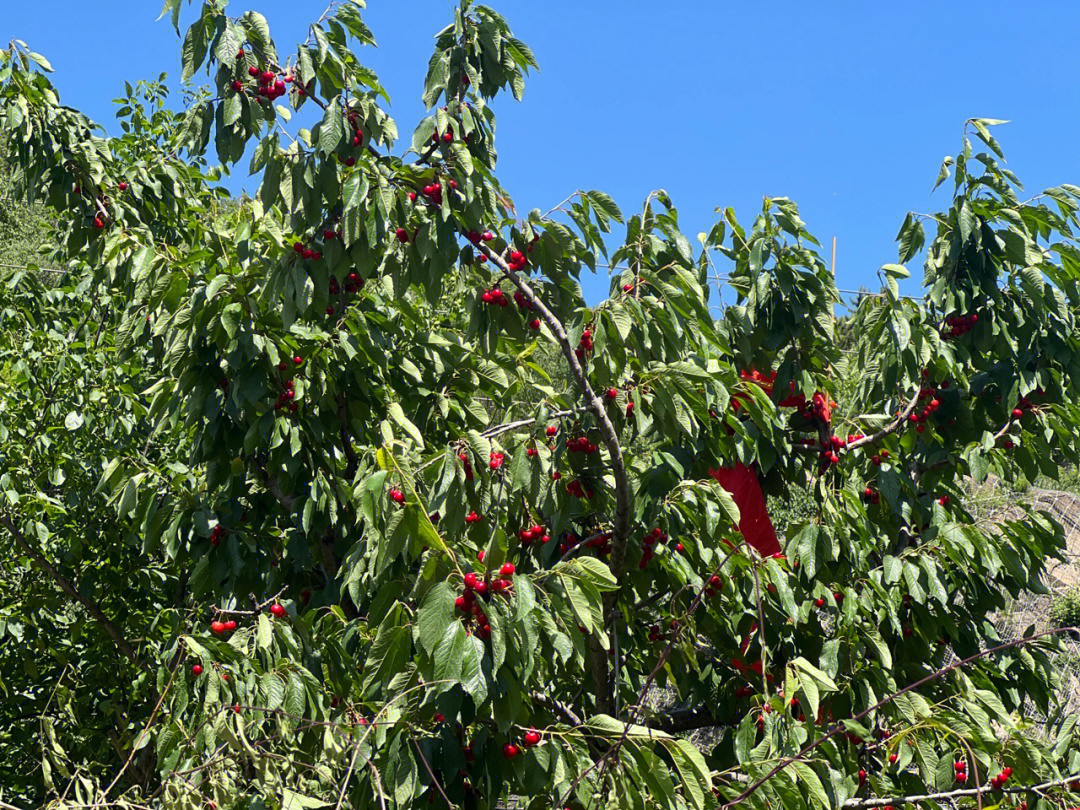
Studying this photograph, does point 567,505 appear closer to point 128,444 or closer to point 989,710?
point 989,710

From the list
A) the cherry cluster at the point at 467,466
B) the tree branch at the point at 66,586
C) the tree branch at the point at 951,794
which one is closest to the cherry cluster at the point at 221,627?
the cherry cluster at the point at 467,466

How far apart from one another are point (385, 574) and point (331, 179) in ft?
3.43

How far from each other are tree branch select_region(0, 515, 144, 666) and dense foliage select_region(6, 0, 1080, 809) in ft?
0.07

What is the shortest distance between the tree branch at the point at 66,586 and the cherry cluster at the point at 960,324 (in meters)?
3.50

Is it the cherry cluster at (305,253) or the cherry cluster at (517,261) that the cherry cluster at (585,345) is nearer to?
the cherry cluster at (517,261)

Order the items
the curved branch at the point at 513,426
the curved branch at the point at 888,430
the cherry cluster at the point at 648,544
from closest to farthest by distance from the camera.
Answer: the curved branch at the point at 513,426, the cherry cluster at the point at 648,544, the curved branch at the point at 888,430

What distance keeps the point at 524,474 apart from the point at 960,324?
185cm

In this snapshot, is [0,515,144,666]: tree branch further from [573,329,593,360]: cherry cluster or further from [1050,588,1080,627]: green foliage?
[1050,588,1080,627]: green foliage

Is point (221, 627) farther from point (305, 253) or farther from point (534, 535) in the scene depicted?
point (305, 253)

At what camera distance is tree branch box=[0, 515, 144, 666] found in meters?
4.58

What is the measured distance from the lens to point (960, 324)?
374cm

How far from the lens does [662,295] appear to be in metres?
2.89

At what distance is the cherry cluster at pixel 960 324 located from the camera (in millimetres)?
3732

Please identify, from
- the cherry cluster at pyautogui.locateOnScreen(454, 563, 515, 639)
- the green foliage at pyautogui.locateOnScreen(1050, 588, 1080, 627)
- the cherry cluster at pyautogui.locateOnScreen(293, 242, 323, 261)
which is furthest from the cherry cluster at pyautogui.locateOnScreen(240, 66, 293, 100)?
the green foliage at pyautogui.locateOnScreen(1050, 588, 1080, 627)
